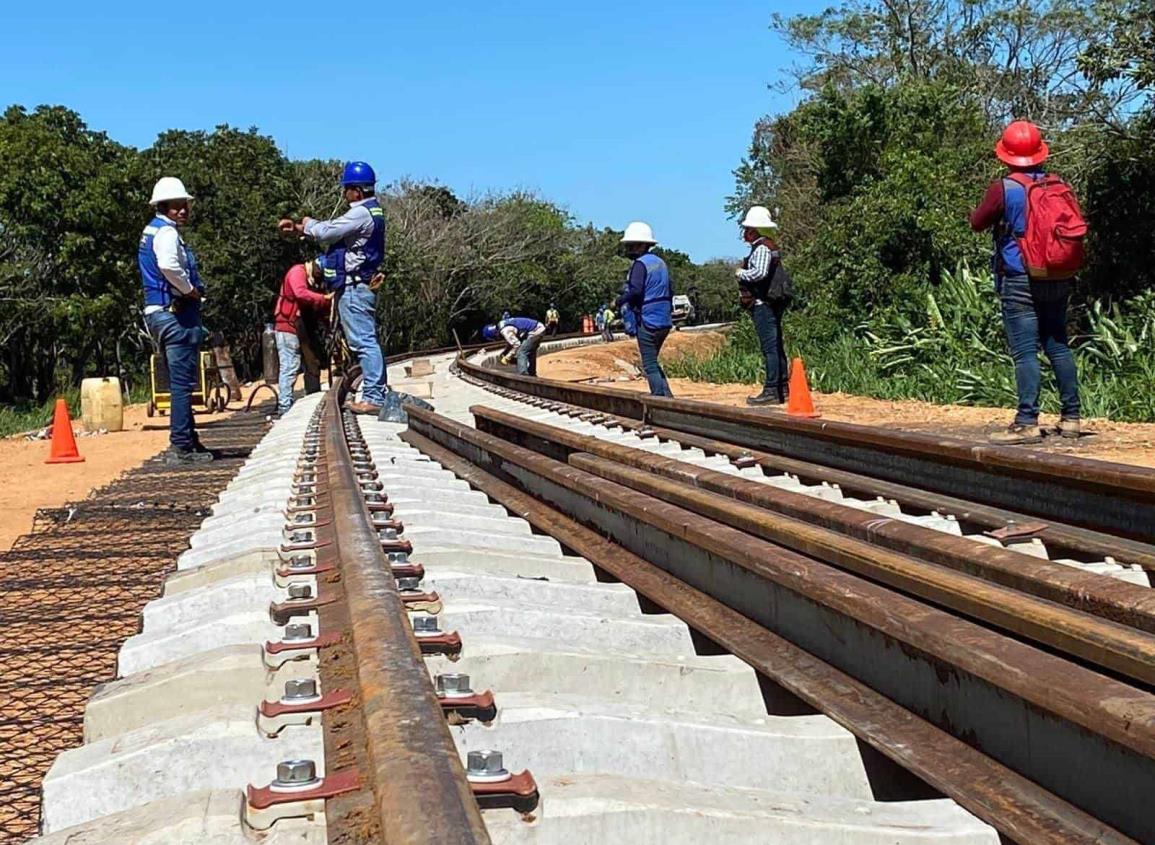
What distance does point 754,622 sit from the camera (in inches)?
118

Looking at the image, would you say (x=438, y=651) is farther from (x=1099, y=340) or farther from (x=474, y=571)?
(x=1099, y=340)

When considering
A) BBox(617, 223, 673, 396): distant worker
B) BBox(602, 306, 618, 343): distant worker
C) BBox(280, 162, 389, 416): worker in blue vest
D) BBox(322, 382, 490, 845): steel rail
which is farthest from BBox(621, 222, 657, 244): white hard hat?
BBox(602, 306, 618, 343): distant worker

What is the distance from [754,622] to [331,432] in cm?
461

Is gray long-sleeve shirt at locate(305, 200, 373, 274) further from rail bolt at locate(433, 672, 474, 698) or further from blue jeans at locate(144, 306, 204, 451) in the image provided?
rail bolt at locate(433, 672, 474, 698)

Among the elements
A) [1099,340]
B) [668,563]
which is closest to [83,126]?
[1099,340]

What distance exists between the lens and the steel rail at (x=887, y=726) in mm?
1825

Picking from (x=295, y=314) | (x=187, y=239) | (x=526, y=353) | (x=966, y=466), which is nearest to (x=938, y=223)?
(x=526, y=353)

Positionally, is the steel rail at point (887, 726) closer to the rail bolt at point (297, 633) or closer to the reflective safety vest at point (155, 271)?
the rail bolt at point (297, 633)

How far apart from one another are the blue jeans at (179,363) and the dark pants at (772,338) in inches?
204

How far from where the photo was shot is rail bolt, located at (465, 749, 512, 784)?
66.6 inches

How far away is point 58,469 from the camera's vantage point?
33.3ft

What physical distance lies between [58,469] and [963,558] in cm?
876

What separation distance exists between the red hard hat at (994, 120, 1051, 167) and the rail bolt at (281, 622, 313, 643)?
6142 mm

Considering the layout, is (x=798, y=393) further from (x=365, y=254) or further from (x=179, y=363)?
(x=179, y=363)
